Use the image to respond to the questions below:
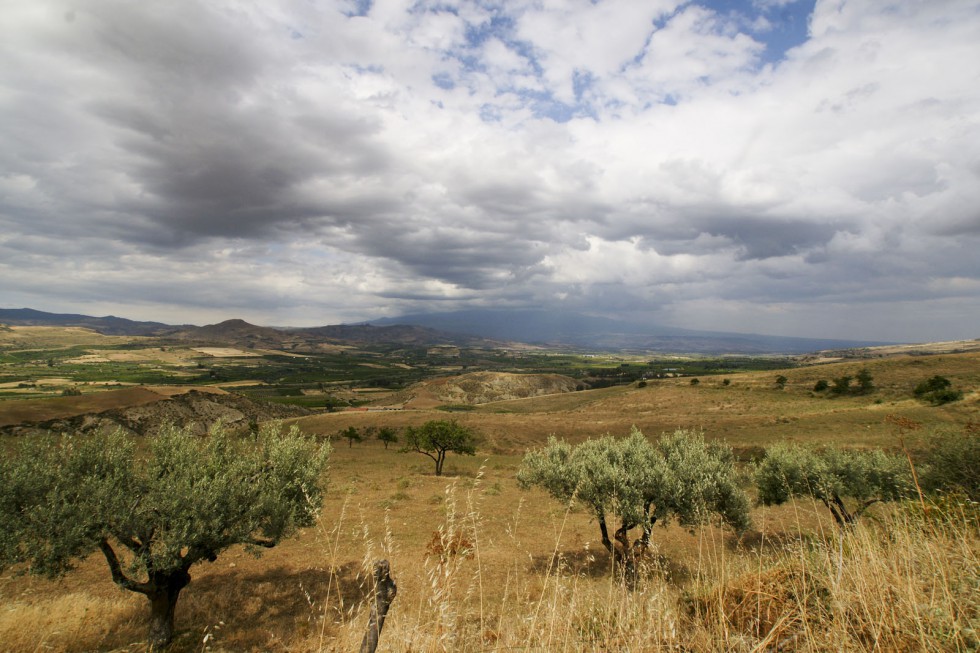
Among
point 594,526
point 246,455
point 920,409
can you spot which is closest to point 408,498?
point 594,526

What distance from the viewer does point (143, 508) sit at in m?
12.6

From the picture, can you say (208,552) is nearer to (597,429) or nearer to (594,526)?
(594,526)

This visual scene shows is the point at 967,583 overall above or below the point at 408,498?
above

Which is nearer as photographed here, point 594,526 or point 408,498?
point 594,526

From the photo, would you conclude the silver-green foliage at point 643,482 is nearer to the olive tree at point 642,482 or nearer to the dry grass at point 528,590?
the olive tree at point 642,482

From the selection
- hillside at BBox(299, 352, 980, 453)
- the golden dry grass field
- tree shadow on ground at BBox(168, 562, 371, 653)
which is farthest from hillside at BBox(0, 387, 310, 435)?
tree shadow on ground at BBox(168, 562, 371, 653)

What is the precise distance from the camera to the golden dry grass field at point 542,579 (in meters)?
5.02

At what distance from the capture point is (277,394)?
488 feet

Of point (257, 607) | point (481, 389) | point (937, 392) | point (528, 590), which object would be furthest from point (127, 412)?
point (937, 392)

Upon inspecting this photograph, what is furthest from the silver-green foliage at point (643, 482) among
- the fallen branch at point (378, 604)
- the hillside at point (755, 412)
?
the hillside at point (755, 412)

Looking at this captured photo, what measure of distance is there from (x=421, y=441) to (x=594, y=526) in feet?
84.0

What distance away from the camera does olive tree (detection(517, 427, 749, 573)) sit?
17531 millimetres

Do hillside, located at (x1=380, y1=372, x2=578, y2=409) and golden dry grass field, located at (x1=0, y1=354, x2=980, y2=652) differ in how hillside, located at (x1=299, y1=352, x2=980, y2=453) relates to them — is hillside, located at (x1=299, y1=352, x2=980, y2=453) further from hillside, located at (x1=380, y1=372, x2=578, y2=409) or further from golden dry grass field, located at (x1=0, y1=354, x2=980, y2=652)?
hillside, located at (x1=380, y1=372, x2=578, y2=409)

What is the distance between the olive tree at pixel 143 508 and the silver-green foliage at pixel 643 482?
1099 cm
